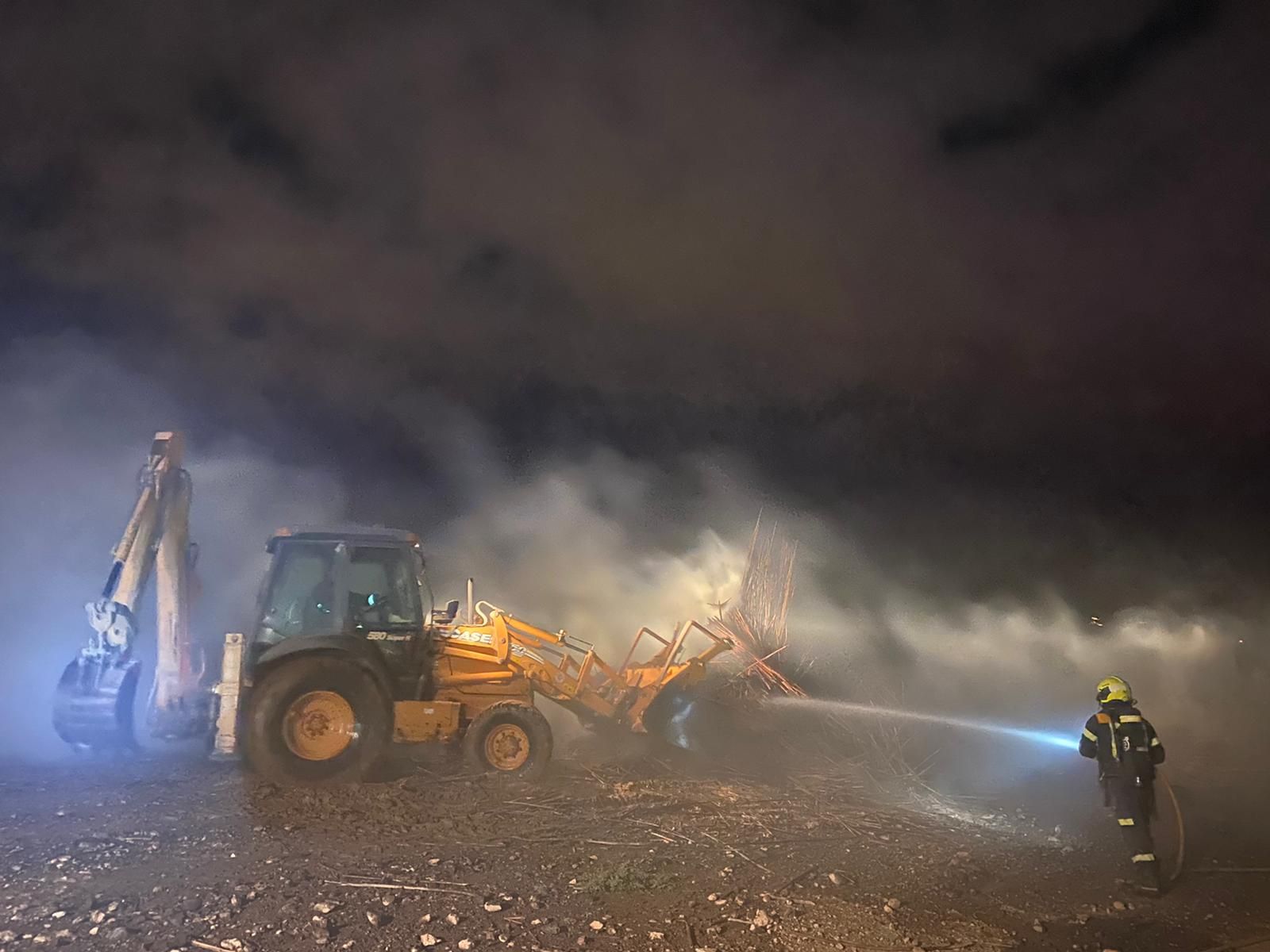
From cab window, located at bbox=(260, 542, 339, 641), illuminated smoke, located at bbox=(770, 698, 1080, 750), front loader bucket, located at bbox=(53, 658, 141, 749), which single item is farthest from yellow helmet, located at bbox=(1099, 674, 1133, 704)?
front loader bucket, located at bbox=(53, 658, 141, 749)

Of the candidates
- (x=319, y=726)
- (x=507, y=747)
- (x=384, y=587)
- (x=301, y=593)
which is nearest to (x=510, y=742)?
(x=507, y=747)

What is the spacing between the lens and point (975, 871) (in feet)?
25.5

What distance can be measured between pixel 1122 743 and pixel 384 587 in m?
7.73

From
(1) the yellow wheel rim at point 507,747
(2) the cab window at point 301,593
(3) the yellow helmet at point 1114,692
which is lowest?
(1) the yellow wheel rim at point 507,747

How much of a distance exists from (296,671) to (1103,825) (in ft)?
29.3

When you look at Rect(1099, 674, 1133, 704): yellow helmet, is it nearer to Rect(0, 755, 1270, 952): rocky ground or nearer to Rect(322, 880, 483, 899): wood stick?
Rect(0, 755, 1270, 952): rocky ground

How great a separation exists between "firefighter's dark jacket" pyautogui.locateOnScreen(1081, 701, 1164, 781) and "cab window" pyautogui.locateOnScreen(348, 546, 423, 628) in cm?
708

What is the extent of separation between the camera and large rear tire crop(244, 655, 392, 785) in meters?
9.14

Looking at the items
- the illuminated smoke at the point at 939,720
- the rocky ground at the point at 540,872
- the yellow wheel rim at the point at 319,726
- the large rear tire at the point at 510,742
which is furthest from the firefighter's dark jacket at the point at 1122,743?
the yellow wheel rim at the point at 319,726

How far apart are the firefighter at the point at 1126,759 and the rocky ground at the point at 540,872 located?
1.77 ft

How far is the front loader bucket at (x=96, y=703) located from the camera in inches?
378

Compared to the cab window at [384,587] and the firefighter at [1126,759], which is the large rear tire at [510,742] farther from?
the firefighter at [1126,759]

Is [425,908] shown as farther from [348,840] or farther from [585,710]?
[585,710]

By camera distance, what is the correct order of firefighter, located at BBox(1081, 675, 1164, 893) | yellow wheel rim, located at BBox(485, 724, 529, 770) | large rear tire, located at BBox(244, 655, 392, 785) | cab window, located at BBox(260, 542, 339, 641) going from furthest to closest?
yellow wheel rim, located at BBox(485, 724, 529, 770) < cab window, located at BBox(260, 542, 339, 641) < large rear tire, located at BBox(244, 655, 392, 785) < firefighter, located at BBox(1081, 675, 1164, 893)
